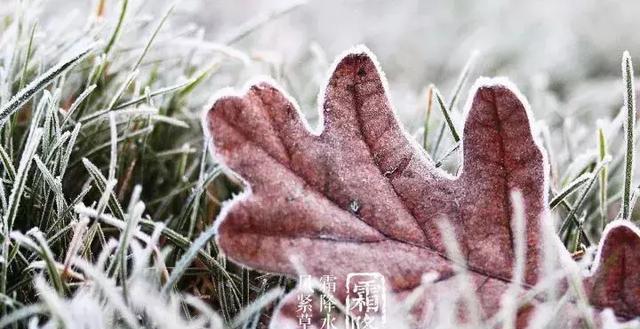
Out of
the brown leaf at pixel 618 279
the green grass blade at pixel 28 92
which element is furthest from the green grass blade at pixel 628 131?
the green grass blade at pixel 28 92

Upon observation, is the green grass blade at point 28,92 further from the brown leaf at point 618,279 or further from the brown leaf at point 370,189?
the brown leaf at point 618,279

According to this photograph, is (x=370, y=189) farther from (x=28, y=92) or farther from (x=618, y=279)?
(x=28, y=92)

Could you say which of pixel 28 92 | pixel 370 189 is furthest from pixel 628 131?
pixel 28 92

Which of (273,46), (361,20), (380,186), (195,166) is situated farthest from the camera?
(361,20)

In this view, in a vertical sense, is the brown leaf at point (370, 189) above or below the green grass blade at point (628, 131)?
below

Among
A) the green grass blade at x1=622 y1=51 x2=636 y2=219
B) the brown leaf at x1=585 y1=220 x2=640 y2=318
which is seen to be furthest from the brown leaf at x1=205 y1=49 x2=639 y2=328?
the green grass blade at x1=622 y1=51 x2=636 y2=219

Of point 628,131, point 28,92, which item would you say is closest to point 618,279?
point 628,131

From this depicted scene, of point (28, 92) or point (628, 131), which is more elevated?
point (628, 131)

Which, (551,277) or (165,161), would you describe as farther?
(165,161)

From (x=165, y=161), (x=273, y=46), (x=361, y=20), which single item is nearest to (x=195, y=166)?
(x=165, y=161)

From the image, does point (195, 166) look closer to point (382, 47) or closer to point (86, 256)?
point (86, 256)

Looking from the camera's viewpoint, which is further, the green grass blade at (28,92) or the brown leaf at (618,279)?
the green grass blade at (28,92)
